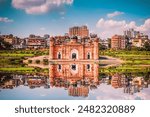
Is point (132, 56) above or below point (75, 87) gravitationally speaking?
above

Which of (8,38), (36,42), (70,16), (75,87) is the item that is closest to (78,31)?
(70,16)

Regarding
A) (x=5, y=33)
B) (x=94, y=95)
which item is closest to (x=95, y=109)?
(x=94, y=95)

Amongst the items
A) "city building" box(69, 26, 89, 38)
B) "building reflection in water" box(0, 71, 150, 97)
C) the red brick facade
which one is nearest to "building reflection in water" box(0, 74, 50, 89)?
"building reflection in water" box(0, 71, 150, 97)

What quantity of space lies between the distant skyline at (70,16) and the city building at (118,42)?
0.30ft

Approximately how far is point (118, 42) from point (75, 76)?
0.51 meters

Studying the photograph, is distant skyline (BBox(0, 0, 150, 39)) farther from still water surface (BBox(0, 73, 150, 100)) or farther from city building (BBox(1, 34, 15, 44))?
still water surface (BBox(0, 73, 150, 100))

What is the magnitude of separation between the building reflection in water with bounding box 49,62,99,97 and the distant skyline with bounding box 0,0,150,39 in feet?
1.06

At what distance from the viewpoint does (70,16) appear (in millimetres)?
3939

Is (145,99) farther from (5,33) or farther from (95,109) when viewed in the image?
(5,33)

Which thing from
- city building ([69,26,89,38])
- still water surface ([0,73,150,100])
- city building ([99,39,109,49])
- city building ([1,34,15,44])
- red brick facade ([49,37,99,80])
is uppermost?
city building ([69,26,89,38])

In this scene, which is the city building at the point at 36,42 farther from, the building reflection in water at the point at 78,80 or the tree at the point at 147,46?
the tree at the point at 147,46

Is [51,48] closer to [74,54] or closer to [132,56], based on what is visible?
[74,54]

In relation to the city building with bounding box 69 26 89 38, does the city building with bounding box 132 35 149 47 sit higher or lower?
lower

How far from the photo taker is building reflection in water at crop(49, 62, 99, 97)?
398cm
